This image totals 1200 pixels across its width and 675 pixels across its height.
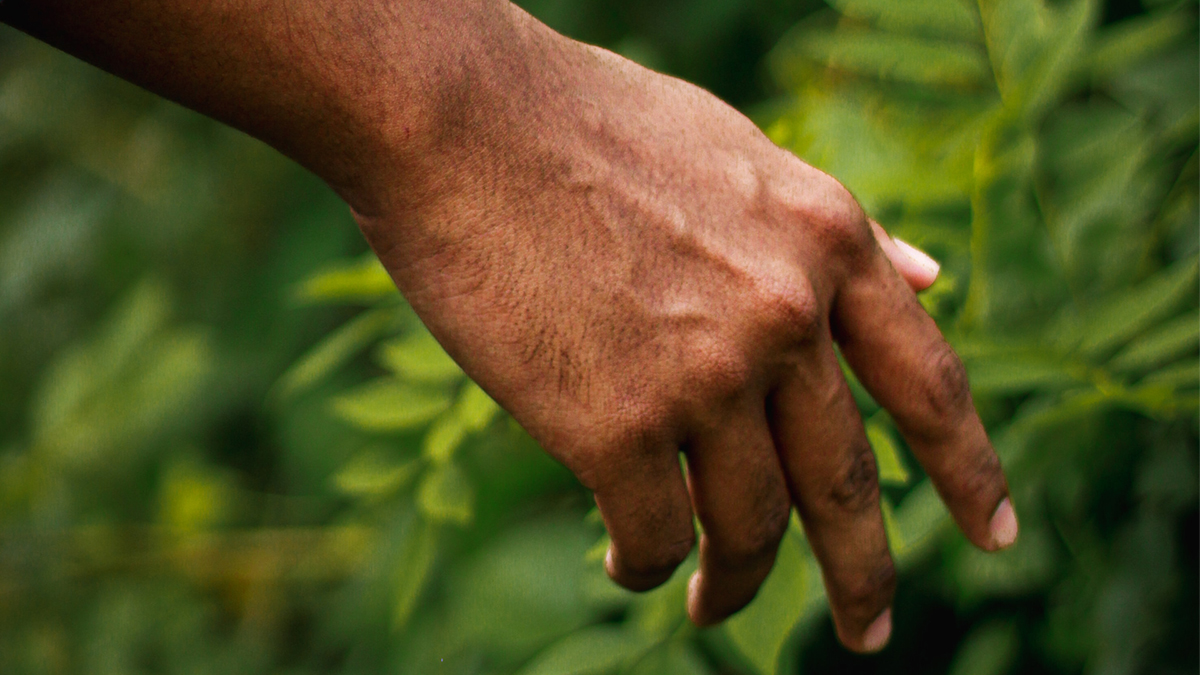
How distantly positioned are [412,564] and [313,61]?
28.3 inches

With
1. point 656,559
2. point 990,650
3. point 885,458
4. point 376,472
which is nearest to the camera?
point 656,559

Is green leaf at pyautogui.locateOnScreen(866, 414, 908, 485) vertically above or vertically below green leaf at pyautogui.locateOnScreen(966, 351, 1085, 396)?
below

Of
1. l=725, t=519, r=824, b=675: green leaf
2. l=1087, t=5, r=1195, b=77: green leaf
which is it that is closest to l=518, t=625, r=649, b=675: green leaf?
l=725, t=519, r=824, b=675: green leaf

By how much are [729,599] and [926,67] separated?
2.35 feet

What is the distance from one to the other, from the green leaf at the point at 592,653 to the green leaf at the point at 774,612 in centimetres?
15

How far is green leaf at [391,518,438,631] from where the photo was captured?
1.24 meters

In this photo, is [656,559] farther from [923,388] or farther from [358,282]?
[358,282]

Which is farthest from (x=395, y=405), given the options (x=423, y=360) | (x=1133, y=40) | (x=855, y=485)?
(x=1133, y=40)

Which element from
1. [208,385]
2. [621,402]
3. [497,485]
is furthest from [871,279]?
[208,385]

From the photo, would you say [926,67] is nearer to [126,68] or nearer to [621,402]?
[621,402]

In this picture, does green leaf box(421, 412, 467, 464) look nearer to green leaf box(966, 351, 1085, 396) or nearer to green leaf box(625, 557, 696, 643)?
green leaf box(625, 557, 696, 643)

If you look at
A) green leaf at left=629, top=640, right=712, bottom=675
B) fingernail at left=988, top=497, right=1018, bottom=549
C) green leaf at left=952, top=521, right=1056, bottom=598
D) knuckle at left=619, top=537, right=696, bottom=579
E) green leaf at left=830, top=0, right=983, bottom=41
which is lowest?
green leaf at left=629, top=640, right=712, bottom=675

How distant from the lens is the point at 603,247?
2.60 feet

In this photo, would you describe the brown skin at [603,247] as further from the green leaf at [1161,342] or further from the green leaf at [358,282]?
the green leaf at [358,282]
